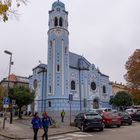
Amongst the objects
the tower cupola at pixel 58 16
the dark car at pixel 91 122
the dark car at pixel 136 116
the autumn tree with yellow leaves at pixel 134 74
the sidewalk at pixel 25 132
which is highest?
the tower cupola at pixel 58 16

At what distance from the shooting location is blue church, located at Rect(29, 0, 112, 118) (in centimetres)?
5831

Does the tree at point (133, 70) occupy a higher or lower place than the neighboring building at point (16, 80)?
lower

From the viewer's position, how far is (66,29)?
62438 millimetres

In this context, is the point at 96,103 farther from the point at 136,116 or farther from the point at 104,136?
the point at 104,136

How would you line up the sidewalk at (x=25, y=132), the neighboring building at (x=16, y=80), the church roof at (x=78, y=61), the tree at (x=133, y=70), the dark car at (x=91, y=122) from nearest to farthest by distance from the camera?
the sidewalk at (x=25, y=132) → the dark car at (x=91, y=122) → the tree at (x=133, y=70) → the church roof at (x=78, y=61) → the neighboring building at (x=16, y=80)

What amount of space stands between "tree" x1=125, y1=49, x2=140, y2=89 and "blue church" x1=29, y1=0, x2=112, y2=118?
14.3 m

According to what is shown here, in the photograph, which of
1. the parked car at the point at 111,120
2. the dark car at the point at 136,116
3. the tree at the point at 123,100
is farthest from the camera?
the tree at the point at 123,100

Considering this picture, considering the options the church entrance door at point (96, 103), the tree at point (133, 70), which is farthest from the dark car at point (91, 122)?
the church entrance door at point (96, 103)

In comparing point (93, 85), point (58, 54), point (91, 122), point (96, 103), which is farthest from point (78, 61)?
point (91, 122)

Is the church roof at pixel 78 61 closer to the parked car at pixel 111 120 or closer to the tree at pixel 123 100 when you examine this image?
the tree at pixel 123 100

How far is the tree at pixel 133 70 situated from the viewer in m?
42.6

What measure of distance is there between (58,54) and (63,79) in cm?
531

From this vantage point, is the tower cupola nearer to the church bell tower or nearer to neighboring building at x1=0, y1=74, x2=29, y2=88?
the church bell tower

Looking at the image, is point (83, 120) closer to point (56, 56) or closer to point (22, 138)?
point (22, 138)
